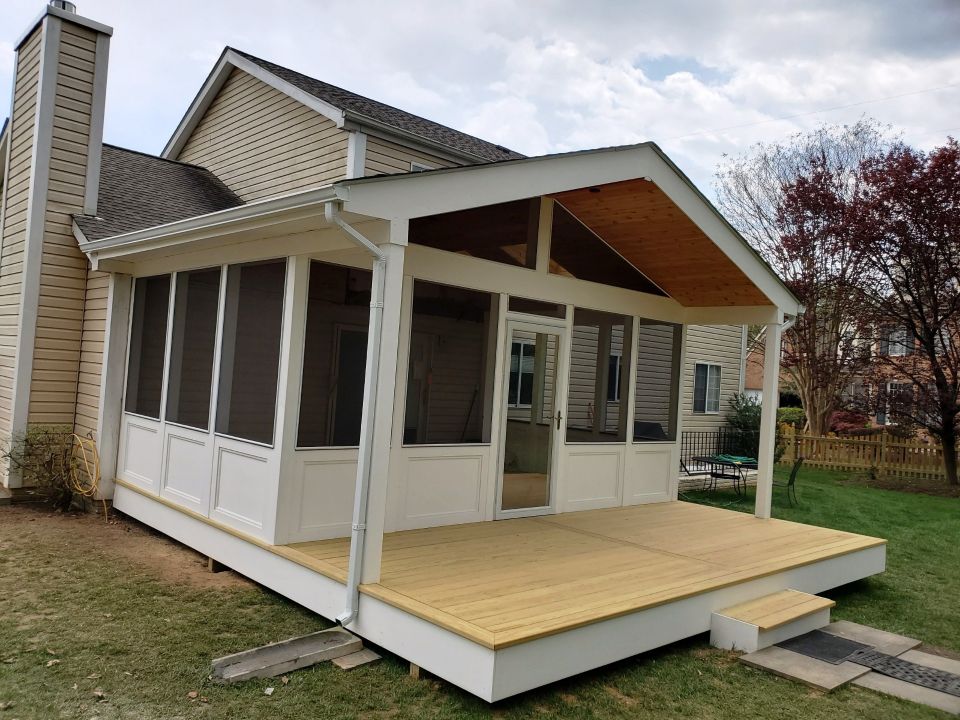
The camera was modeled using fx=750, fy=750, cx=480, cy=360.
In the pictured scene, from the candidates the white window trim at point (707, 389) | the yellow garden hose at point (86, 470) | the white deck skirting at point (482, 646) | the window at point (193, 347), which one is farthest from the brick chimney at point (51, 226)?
the white window trim at point (707, 389)

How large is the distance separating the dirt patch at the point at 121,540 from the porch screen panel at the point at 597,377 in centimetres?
344

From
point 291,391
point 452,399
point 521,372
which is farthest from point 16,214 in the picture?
point 521,372

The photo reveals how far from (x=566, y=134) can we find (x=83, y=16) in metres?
31.6

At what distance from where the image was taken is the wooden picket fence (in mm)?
14867

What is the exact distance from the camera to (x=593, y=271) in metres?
7.39

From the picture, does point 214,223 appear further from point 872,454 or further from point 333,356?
point 872,454

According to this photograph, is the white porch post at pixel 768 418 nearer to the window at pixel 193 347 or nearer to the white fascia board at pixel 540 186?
the white fascia board at pixel 540 186

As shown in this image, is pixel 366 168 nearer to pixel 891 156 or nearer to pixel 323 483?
pixel 323 483

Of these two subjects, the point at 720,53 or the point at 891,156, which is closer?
the point at 891,156

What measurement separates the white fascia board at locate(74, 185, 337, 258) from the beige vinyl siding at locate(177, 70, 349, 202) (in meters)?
3.53

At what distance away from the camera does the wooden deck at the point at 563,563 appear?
4191 mm

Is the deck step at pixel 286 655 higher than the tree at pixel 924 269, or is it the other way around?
the tree at pixel 924 269

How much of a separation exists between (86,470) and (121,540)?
1.51 m

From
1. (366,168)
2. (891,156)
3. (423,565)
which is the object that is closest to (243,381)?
(423,565)
